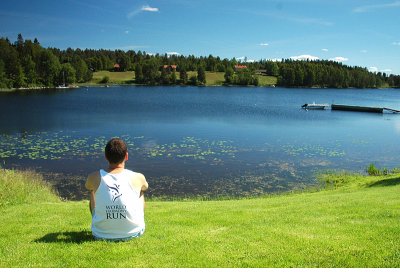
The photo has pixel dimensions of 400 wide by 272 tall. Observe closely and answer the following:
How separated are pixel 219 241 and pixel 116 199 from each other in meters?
2.62

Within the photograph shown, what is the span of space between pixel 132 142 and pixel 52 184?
19.4m

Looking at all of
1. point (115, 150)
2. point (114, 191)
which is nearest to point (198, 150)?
point (115, 150)

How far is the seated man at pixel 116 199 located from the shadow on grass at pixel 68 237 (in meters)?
0.47

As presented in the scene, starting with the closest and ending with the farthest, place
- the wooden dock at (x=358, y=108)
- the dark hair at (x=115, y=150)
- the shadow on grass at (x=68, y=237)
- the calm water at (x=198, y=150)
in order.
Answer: the dark hair at (x=115, y=150) → the shadow on grass at (x=68, y=237) → the calm water at (x=198, y=150) → the wooden dock at (x=358, y=108)

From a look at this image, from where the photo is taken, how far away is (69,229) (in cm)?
1054

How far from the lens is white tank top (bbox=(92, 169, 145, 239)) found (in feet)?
27.9

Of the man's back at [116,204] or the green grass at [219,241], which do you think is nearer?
the green grass at [219,241]

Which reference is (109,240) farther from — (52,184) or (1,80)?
(1,80)

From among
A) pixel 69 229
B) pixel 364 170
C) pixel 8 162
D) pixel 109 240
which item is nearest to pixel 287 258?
pixel 109 240

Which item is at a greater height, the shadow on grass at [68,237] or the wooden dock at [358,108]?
the shadow on grass at [68,237]

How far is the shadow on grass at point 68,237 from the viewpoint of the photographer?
357 inches

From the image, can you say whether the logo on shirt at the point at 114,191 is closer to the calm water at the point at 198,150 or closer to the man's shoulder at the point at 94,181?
the man's shoulder at the point at 94,181

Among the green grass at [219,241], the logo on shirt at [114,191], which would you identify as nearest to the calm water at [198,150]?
the green grass at [219,241]

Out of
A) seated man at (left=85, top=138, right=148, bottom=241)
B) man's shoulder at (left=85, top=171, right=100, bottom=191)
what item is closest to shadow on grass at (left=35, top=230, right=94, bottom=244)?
seated man at (left=85, top=138, right=148, bottom=241)
